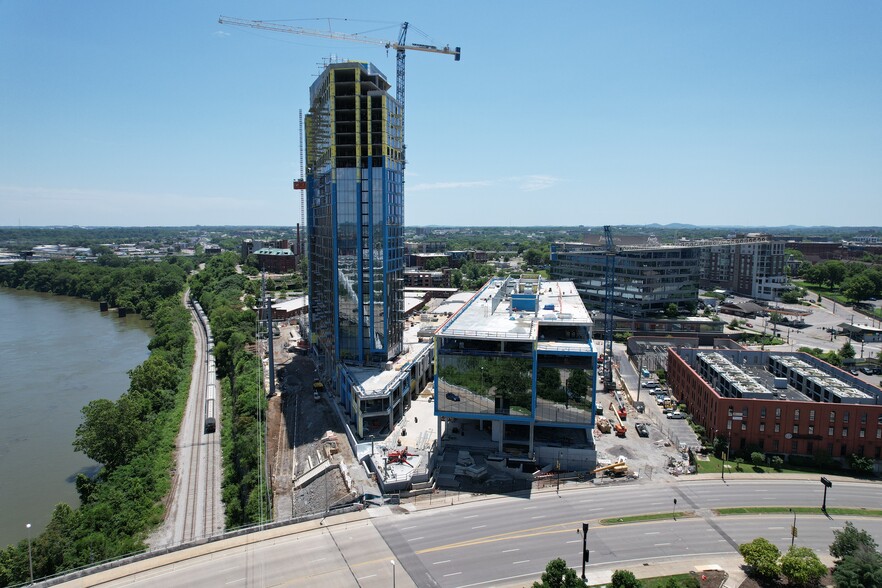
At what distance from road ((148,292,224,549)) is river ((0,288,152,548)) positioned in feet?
30.4

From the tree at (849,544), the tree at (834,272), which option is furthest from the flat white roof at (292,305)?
the tree at (834,272)

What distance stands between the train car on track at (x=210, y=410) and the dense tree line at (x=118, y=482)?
3471 mm

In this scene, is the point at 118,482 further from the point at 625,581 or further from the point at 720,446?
the point at 720,446

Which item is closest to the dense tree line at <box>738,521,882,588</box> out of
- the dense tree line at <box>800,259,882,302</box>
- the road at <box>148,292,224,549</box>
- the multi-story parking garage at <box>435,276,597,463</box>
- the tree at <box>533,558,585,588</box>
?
the tree at <box>533,558,585,588</box>

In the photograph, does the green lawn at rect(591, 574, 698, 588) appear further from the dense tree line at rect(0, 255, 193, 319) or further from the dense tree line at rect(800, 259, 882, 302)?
the dense tree line at rect(800, 259, 882, 302)

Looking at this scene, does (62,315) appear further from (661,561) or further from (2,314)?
(661,561)

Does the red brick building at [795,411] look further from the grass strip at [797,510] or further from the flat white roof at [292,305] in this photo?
the flat white roof at [292,305]

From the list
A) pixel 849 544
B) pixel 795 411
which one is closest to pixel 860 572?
pixel 849 544

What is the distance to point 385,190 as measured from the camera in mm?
62562

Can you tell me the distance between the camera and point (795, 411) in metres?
51.8

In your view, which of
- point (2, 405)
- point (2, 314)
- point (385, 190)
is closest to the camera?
point (385, 190)

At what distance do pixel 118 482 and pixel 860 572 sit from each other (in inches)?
2256

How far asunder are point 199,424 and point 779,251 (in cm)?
14907

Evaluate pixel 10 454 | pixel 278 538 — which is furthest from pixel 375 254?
pixel 10 454
